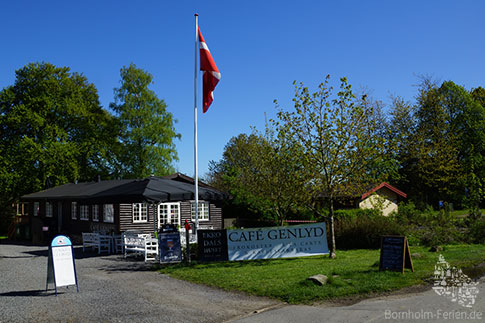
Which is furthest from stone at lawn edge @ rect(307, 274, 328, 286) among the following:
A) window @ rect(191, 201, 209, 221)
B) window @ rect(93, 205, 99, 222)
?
window @ rect(93, 205, 99, 222)

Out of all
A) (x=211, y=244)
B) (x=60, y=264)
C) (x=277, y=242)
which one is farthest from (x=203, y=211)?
(x=60, y=264)

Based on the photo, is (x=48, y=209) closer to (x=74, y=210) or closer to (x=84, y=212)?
(x=74, y=210)

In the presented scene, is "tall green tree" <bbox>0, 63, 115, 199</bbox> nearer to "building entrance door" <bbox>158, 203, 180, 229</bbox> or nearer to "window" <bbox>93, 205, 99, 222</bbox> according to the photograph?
"window" <bbox>93, 205, 99, 222</bbox>

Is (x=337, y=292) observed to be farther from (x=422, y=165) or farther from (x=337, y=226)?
(x=422, y=165)

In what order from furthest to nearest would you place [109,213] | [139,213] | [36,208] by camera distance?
[36,208] → [109,213] → [139,213]

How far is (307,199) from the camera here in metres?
17.2

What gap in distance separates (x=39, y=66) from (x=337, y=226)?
102ft

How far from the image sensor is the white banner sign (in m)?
14.6

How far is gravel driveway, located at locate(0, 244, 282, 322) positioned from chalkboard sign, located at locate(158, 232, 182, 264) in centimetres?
89

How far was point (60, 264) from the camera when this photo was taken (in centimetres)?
1047

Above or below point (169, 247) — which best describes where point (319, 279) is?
below

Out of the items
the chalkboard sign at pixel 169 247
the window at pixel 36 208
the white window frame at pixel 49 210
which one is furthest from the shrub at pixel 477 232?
Result: the window at pixel 36 208

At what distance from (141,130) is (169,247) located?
2512 cm

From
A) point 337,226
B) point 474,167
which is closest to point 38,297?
point 337,226
